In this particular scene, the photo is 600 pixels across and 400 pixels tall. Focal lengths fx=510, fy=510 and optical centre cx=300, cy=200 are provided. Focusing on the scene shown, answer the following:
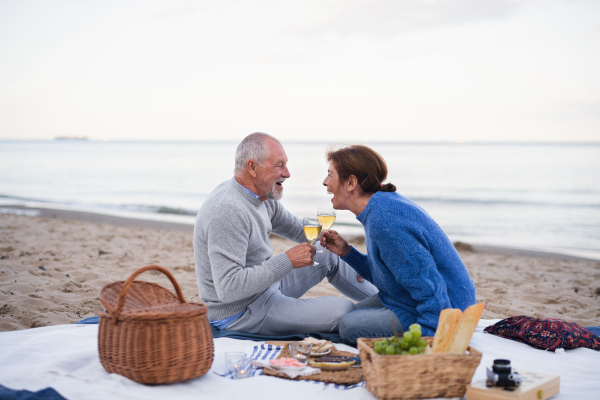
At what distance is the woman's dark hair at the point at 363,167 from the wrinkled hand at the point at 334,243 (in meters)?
0.57

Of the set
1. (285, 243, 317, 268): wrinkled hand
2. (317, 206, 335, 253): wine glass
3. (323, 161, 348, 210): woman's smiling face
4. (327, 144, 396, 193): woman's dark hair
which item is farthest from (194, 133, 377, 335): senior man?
(327, 144, 396, 193): woman's dark hair

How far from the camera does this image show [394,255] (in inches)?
135

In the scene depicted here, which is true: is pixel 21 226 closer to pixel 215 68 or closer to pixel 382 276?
pixel 382 276

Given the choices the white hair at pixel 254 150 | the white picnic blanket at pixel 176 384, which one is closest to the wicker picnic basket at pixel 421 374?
the white picnic blanket at pixel 176 384

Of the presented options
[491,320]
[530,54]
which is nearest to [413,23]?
[530,54]

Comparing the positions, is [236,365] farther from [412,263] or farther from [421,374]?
[412,263]

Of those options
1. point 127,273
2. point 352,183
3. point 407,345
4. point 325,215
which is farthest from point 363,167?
point 127,273

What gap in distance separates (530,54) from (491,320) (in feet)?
57.7

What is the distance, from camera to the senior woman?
338 cm

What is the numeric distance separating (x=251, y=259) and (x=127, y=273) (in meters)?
3.38

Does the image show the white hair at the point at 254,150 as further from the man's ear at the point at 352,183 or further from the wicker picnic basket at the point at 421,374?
the wicker picnic basket at the point at 421,374

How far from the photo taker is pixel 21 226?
10453mm

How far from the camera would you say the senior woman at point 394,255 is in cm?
338

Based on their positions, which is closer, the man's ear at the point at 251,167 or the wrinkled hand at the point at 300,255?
the wrinkled hand at the point at 300,255
